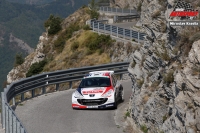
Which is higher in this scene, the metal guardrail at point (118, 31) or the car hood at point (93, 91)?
the car hood at point (93, 91)

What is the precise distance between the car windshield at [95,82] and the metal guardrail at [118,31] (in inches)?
550

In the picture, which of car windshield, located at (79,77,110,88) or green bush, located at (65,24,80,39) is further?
green bush, located at (65,24,80,39)

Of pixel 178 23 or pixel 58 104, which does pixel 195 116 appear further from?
pixel 58 104

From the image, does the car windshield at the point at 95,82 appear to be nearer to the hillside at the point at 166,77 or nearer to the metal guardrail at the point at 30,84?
the hillside at the point at 166,77

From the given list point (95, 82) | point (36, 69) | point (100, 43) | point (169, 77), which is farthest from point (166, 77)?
point (36, 69)

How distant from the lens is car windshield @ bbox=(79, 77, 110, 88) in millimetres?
17562

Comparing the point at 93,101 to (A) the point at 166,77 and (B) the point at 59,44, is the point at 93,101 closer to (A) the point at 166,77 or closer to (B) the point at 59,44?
(A) the point at 166,77

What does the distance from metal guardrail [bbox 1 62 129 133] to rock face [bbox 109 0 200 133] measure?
3.38 meters

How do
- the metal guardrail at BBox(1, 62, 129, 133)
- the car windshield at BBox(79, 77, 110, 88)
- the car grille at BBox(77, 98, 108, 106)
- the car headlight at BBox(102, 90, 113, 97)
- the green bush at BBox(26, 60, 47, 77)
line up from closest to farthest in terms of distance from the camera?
the metal guardrail at BBox(1, 62, 129, 133) < the car grille at BBox(77, 98, 108, 106) < the car headlight at BBox(102, 90, 113, 97) < the car windshield at BBox(79, 77, 110, 88) < the green bush at BBox(26, 60, 47, 77)

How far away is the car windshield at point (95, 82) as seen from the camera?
691 inches

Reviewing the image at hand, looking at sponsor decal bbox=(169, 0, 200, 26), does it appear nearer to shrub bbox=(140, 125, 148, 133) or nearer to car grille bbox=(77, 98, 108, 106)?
shrub bbox=(140, 125, 148, 133)

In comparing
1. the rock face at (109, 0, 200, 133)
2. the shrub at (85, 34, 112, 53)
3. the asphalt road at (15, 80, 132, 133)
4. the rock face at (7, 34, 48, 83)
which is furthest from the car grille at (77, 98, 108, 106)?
the rock face at (7, 34, 48, 83)

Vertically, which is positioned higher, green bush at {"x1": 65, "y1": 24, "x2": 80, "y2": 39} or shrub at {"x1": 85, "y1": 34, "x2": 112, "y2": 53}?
shrub at {"x1": 85, "y1": 34, "x2": 112, "y2": 53}

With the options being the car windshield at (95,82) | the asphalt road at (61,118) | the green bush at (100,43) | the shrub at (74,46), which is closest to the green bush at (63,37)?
the shrub at (74,46)
